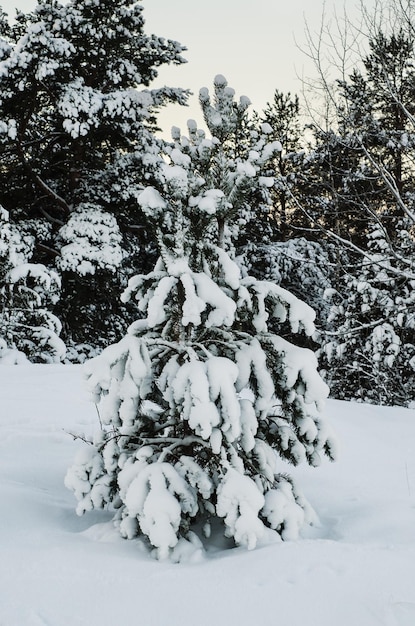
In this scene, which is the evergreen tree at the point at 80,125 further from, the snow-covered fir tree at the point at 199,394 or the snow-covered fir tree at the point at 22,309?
the snow-covered fir tree at the point at 199,394

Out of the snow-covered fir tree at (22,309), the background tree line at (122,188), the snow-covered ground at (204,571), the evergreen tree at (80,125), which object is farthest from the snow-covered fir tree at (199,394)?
the evergreen tree at (80,125)

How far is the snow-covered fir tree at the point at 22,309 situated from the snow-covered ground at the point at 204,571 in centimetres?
606

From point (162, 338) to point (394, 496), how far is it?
87.1 inches

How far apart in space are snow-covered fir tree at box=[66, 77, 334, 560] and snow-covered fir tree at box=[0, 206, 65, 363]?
22.6ft

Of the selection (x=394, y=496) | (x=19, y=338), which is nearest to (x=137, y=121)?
(x=19, y=338)

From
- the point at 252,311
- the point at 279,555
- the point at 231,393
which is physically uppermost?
the point at 252,311

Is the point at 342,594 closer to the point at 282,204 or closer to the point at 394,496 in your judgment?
the point at 394,496

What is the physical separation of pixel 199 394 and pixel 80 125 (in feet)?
34.3

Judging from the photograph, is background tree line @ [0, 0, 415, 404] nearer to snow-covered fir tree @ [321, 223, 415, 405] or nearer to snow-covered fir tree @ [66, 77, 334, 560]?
snow-covered fir tree @ [321, 223, 415, 405]

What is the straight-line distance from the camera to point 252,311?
3.09m

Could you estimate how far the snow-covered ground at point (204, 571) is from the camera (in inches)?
79.7

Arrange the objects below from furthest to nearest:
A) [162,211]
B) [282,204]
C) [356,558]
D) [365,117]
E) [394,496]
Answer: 1. [282,204]
2. [365,117]
3. [394,496]
4. [162,211]
5. [356,558]

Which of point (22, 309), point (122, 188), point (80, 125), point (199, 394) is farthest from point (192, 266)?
point (122, 188)

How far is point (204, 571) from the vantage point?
2.40m
